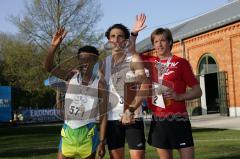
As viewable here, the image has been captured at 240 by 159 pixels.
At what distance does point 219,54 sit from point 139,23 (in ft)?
88.8

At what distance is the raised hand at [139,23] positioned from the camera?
17.0 feet

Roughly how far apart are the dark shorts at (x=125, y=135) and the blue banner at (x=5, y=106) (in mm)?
32307

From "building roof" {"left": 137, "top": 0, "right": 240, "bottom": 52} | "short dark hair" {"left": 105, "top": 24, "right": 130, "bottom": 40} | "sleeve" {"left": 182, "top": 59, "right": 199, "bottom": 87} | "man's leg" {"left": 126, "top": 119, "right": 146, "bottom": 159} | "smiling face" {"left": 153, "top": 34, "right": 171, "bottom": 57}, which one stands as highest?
Result: "building roof" {"left": 137, "top": 0, "right": 240, "bottom": 52}

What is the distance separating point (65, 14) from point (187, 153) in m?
32.8

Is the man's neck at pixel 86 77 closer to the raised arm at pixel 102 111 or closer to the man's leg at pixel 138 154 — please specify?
the raised arm at pixel 102 111

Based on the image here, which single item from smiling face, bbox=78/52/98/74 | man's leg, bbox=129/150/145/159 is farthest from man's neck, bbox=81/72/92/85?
man's leg, bbox=129/150/145/159

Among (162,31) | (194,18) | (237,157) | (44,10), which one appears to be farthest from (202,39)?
(162,31)

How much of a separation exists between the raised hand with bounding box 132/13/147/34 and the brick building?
2417 centimetres

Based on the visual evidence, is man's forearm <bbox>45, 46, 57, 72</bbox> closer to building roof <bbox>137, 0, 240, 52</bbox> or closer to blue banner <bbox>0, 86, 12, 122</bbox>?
building roof <bbox>137, 0, 240, 52</bbox>

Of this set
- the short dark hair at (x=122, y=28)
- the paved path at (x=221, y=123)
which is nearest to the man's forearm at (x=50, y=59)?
the short dark hair at (x=122, y=28)

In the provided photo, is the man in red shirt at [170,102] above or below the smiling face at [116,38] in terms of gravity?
below

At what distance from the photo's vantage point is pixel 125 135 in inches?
207

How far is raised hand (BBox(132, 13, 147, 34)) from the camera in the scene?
17.0ft

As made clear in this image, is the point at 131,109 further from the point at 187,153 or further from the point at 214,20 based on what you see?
the point at 214,20
